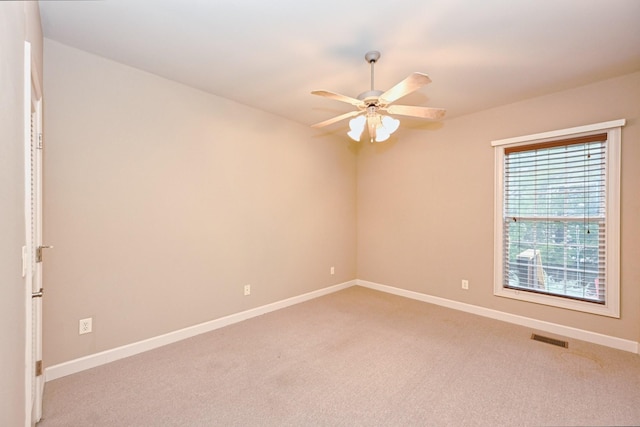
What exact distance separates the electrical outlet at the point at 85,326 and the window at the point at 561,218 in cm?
415

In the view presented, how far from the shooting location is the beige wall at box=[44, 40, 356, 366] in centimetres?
232

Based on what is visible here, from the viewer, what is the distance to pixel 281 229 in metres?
3.94

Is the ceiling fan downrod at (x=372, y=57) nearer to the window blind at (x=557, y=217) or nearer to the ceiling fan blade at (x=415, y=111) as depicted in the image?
the ceiling fan blade at (x=415, y=111)

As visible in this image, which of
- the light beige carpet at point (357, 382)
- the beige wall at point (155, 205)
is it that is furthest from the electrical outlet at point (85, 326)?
the light beige carpet at point (357, 382)

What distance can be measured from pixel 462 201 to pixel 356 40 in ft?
8.36

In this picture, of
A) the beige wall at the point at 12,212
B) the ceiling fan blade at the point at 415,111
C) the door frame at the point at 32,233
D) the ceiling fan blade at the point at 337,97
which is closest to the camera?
the beige wall at the point at 12,212

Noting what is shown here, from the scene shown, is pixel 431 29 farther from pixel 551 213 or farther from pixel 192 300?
pixel 192 300

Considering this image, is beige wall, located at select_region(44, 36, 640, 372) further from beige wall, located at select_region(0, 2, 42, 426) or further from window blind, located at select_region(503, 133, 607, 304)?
beige wall, located at select_region(0, 2, 42, 426)

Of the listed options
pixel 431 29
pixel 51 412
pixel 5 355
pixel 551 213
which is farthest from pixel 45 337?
pixel 551 213

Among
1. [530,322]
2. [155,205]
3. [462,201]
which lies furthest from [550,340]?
[155,205]

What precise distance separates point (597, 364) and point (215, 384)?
3.12 meters

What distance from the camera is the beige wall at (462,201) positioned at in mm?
2770

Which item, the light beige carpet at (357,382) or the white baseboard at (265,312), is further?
the white baseboard at (265,312)

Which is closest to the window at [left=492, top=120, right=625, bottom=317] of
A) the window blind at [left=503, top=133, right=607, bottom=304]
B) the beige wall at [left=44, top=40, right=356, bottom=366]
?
the window blind at [left=503, top=133, right=607, bottom=304]
